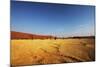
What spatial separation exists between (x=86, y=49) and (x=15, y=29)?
100cm

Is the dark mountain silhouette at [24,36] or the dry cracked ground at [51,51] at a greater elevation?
the dark mountain silhouette at [24,36]

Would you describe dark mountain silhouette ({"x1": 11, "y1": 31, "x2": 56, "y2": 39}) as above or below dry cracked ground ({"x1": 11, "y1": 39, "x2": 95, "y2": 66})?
above

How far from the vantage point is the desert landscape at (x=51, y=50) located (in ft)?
7.98

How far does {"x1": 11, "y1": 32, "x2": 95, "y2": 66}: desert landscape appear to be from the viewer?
2.43 m

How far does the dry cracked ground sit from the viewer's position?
243cm

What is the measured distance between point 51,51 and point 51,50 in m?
0.01

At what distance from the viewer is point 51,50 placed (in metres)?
2.58

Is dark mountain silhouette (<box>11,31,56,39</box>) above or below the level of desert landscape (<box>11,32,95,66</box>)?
above

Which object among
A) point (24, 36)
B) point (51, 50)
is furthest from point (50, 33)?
point (24, 36)

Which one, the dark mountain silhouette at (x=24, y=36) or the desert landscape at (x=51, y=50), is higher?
the dark mountain silhouette at (x=24, y=36)

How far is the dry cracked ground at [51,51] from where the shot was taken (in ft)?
7.98

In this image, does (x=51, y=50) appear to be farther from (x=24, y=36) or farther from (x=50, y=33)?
(x=24, y=36)
